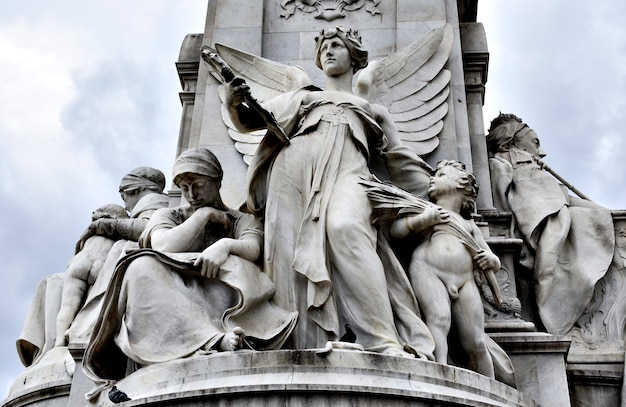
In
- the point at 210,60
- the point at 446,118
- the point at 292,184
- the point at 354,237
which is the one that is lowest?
the point at 354,237

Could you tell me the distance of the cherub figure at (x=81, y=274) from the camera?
1086cm

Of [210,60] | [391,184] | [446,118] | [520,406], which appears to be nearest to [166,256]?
[210,60]

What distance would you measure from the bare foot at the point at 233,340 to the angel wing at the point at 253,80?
336 centimetres

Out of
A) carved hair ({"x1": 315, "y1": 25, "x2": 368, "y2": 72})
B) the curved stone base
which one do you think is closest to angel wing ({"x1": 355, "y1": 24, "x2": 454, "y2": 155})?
carved hair ({"x1": 315, "y1": 25, "x2": 368, "y2": 72})

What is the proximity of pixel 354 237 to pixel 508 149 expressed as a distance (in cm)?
431

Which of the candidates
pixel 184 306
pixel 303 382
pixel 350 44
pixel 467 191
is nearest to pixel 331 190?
pixel 467 191

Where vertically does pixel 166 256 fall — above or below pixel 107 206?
below

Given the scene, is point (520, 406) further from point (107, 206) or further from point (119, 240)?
point (107, 206)

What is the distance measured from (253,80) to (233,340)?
4.46 metres

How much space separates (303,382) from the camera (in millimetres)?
7398

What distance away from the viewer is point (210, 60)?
889 centimetres

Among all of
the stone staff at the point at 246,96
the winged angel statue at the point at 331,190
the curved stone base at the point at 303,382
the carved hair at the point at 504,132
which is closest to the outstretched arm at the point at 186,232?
the winged angel statue at the point at 331,190

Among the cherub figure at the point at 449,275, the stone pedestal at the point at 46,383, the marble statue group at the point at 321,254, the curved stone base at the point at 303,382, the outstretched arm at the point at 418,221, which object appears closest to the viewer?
the curved stone base at the point at 303,382

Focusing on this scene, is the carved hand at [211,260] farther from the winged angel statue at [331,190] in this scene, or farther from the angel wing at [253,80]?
the angel wing at [253,80]
